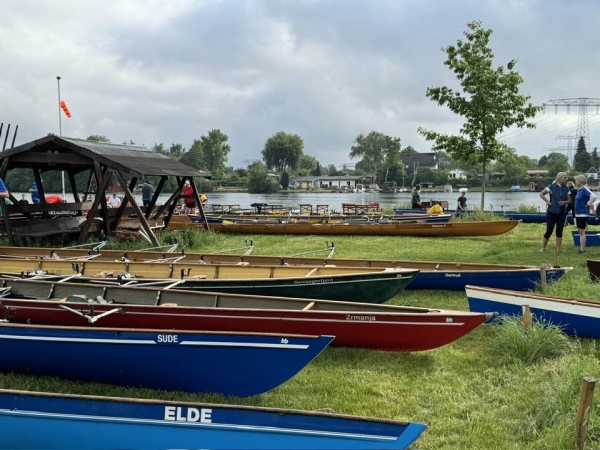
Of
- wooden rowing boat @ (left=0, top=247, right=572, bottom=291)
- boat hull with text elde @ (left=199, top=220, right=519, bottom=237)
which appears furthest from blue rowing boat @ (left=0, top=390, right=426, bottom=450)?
boat hull with text elde @ (left=199, top=220, right=519, bottom=237)

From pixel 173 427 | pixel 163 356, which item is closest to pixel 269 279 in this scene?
pixel 163 356

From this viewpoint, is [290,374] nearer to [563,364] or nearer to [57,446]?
[57,446]

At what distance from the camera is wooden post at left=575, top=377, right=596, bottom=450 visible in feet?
10.9

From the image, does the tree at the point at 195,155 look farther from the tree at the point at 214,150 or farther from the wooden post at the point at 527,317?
the wooden post at the point at 527,317

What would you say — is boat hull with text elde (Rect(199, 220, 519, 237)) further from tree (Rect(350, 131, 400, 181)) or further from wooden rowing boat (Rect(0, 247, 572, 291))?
tree (Rect(350, 131, 400, 181))

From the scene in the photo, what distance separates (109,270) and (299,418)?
6361 millimetres

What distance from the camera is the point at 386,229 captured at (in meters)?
16.0

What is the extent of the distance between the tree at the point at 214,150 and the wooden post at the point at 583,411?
334 ft

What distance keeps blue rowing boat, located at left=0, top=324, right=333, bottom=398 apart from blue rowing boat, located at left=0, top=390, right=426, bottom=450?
3.77ft

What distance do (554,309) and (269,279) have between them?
368 centimetres

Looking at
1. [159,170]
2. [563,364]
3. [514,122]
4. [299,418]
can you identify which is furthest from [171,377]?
[514,122]

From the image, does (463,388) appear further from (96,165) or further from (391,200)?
(391,200)

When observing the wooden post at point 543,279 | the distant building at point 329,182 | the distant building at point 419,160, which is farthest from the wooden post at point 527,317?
the distant building at point 419,160

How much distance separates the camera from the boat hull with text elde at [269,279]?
22.8 ft
